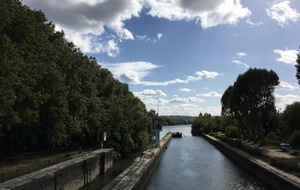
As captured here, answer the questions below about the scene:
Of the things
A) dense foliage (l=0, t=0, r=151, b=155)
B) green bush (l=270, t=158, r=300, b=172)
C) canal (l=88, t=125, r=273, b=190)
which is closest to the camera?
dense foliage (l=0, t=0, r=151, b=155)

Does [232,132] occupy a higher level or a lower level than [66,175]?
higher

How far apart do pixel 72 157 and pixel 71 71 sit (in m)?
8.91

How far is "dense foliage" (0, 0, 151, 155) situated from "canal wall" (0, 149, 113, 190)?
11.8 feet

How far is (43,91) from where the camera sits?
28.1 metres

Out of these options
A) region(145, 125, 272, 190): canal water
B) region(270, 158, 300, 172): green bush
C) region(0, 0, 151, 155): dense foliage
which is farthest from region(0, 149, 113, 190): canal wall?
region(270, 158, 300, 172): green bush

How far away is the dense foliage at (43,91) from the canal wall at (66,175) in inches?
141

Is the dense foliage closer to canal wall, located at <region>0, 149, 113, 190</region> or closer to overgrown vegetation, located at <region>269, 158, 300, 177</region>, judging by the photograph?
canal wall, located at <region>0, 149, 113, 190</region>

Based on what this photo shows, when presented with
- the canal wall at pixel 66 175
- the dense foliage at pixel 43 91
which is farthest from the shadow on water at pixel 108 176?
the dense foliage at pixel 43 91

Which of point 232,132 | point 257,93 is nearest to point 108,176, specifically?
point 257,93

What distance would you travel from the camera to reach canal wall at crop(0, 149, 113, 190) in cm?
1890

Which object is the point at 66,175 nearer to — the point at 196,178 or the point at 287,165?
the point at 196,178

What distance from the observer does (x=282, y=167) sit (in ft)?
107

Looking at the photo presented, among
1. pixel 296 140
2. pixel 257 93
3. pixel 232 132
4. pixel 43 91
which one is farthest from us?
pixel 232 132

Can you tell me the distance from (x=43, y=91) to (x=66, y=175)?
6.82 metres
